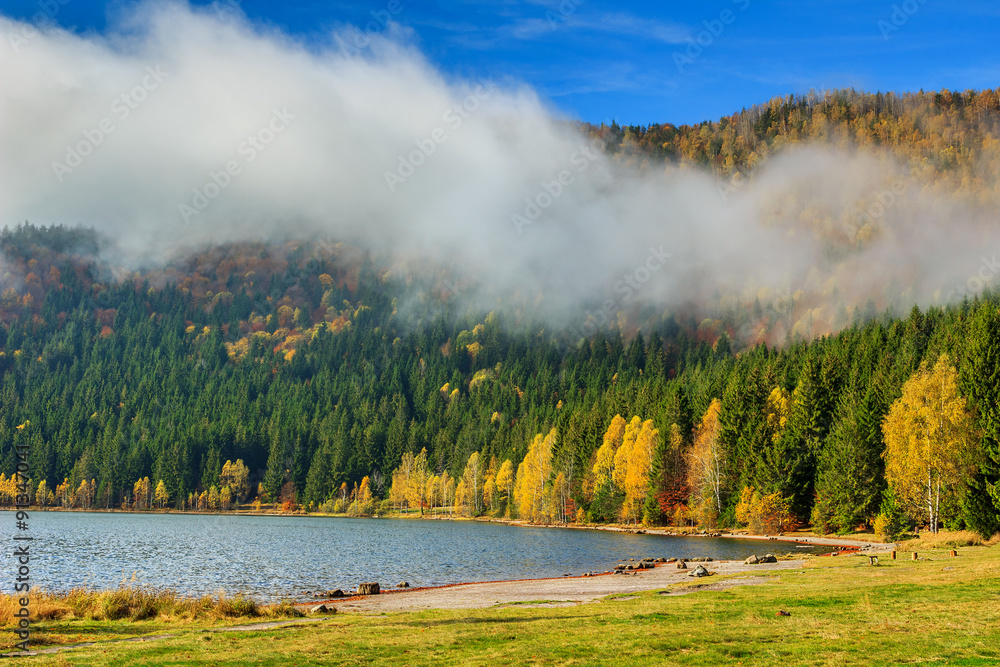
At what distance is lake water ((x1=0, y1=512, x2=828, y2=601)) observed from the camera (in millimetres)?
59219

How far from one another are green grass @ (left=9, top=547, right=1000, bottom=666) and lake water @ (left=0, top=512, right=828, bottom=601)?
835 inches

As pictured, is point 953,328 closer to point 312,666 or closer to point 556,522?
point 556,522

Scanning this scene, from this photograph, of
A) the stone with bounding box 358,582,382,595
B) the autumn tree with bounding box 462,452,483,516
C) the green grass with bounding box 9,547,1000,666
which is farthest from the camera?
the autumn tree with bounding box 462,452,483,516

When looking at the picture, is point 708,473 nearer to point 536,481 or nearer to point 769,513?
point 769,513

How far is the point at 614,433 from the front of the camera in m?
138


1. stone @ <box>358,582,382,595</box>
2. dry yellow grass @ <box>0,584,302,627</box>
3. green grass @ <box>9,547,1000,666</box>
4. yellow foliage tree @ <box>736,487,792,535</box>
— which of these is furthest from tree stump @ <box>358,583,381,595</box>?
yellow foliage tree @ <box>736,487,792,535</box>

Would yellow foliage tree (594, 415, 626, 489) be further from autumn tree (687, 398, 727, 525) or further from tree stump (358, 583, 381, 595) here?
tree stump (358, 583, 381, 595)

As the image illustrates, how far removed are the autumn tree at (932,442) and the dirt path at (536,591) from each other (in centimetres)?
2097

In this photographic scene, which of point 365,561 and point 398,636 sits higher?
point 398,636

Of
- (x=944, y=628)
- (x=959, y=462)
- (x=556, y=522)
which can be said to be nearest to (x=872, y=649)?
(x=944, y=628)

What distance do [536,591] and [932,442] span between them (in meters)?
45.1

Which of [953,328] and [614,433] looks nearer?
[953,328]

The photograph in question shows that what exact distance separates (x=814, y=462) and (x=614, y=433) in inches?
1682

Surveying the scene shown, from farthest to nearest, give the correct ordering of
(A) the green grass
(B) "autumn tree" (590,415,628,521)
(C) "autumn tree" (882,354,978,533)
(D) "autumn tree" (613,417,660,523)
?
(B) "autumn tree" (590,415,628,521) → (D) "autumn tree" (613,417,660,523) → (C) "autumn tree" (882,354,978,533) → (A) the green grass
